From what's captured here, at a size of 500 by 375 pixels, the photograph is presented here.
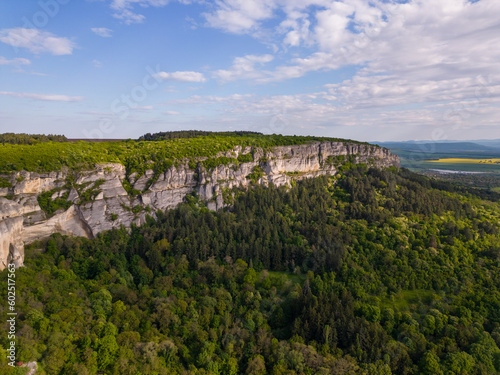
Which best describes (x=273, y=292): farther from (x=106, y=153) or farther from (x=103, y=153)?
(x=106, y=153)

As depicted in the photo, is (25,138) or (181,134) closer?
(25,138)

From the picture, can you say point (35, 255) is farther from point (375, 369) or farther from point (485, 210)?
point (485, 210)

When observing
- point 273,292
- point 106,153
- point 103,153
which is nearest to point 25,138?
point 106,153

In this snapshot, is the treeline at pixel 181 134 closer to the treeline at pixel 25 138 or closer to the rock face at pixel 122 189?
the treeline at pixel 25 138

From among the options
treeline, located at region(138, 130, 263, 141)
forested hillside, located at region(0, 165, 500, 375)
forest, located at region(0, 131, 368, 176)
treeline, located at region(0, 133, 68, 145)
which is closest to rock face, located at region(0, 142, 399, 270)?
forest, located at region(0, 131, 368, 176)

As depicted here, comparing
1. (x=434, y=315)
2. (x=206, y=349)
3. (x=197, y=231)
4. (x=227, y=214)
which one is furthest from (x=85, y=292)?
(x=434, y=315)
